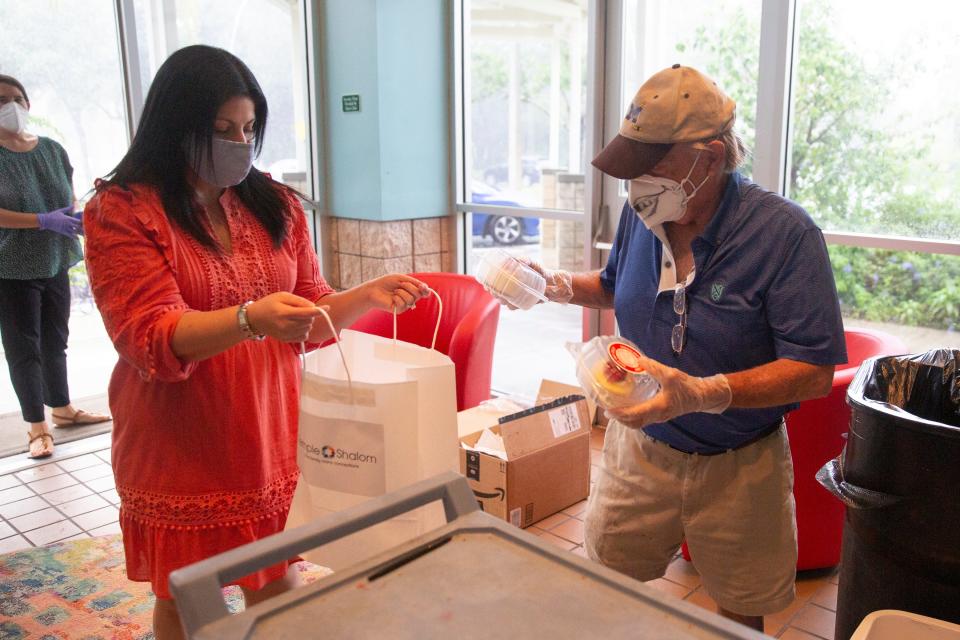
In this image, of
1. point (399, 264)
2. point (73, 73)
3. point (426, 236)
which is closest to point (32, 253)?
point (73, 73)

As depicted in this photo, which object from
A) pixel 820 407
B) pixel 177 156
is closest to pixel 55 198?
pixel 177 156

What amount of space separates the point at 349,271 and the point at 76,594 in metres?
2.48

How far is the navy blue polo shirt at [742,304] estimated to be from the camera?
1471 millimetres

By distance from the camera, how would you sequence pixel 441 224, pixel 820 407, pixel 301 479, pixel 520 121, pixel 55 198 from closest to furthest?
pixel 301 479 < pixel 820 407 < pixel 55 198 < pixel 520 121 < pixel 441 224

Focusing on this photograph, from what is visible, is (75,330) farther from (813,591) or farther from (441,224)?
(813,591)

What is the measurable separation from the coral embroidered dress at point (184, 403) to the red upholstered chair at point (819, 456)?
5.30ft

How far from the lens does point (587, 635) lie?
0.84 metres

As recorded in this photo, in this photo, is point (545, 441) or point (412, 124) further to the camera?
point (412, 124)

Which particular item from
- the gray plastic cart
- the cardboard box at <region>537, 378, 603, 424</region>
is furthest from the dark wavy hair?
the cardboard box at <region>537, 378, 603, 424</region>

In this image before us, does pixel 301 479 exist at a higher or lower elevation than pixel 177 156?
lower

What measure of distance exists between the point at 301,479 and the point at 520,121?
3.24 meters

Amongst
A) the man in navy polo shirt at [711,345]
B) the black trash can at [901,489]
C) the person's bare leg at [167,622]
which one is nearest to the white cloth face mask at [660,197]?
the man in navy polo shirt at [711,345]

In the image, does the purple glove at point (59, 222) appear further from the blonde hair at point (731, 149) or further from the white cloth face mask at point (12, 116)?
the blonde hair at point (731, 149)

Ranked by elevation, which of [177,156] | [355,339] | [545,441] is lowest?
[545,441]
